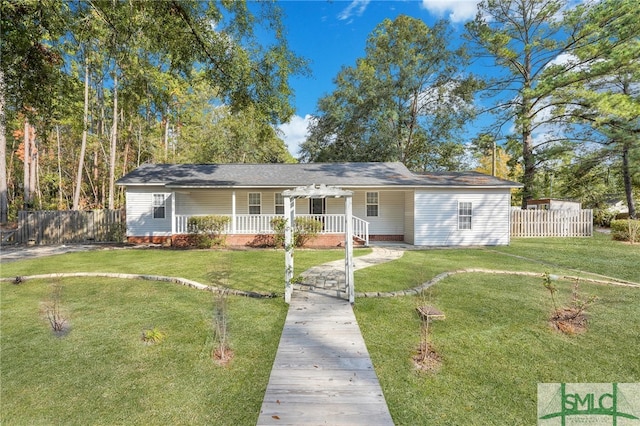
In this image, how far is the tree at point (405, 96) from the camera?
21266mm

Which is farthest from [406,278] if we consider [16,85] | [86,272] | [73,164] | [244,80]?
[73,164]

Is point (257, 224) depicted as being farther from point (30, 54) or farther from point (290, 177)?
point (30, 54)

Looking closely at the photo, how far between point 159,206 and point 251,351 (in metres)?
12.6

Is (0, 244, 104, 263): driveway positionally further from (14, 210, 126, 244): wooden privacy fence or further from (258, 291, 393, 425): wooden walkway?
(258, 291, 393, 425): wooden walkway

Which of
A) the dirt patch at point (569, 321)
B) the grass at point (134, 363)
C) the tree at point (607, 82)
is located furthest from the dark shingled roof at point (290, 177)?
the dirt patch at point (569, 321)

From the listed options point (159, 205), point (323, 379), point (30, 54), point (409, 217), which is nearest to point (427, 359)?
point (323, 379)

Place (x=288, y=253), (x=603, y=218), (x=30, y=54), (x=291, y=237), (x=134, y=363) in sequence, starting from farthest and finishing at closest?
(x=603, y=218), (x=30, y=54), (x=291, y=237), (x=288, y=253), (x=134, y=363)

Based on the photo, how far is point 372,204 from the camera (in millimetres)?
→ 14227

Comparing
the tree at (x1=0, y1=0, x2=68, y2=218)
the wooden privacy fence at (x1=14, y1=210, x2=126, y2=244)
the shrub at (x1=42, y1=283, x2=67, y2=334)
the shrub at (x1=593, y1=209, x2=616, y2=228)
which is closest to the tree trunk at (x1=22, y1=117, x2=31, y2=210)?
the wooden privacy fence at (x1=14, y1=210, x2=126, y2=244)

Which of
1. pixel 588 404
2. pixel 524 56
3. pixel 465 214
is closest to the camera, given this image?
pixel 588 404

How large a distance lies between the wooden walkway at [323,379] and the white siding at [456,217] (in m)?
9.28

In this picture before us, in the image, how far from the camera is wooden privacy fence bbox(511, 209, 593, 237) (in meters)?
14.4

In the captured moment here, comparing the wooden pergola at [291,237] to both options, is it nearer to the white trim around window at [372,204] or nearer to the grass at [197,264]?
the grass at [197,264]

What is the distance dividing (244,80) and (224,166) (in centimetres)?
870
